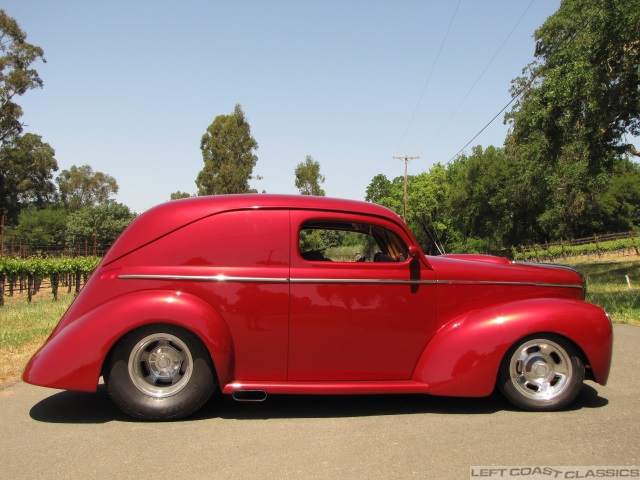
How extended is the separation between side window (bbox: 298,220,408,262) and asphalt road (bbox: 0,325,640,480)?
1250 mm

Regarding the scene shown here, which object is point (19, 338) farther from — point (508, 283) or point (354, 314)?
point (508, 283)

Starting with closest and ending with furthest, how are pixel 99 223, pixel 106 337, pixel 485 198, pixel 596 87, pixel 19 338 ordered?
pixel 106 337
pixel 19 338
pixel 596 87
pixel 485 198
pixel 99 223

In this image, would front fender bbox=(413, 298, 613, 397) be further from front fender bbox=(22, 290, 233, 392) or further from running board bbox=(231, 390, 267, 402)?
front fender bbox=(22, 290, 233, 392)

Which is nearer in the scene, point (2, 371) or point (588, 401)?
point (588, 401)

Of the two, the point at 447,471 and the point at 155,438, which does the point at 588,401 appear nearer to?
the point at 447,471

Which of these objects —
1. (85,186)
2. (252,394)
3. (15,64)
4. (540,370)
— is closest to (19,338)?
(252,394)

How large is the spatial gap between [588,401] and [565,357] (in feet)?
1.90

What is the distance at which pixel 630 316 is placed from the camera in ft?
32.6

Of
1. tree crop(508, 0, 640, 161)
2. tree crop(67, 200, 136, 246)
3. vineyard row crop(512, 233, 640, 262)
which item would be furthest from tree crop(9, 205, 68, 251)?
tree crop(508, 0, 640, 161)

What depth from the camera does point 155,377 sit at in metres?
4.11

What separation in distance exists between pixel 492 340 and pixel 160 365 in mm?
2579

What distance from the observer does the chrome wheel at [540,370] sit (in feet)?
14.0

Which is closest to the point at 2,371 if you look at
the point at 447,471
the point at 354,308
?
the point at 354,308

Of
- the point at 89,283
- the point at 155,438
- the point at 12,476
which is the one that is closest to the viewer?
the point at 12,476
